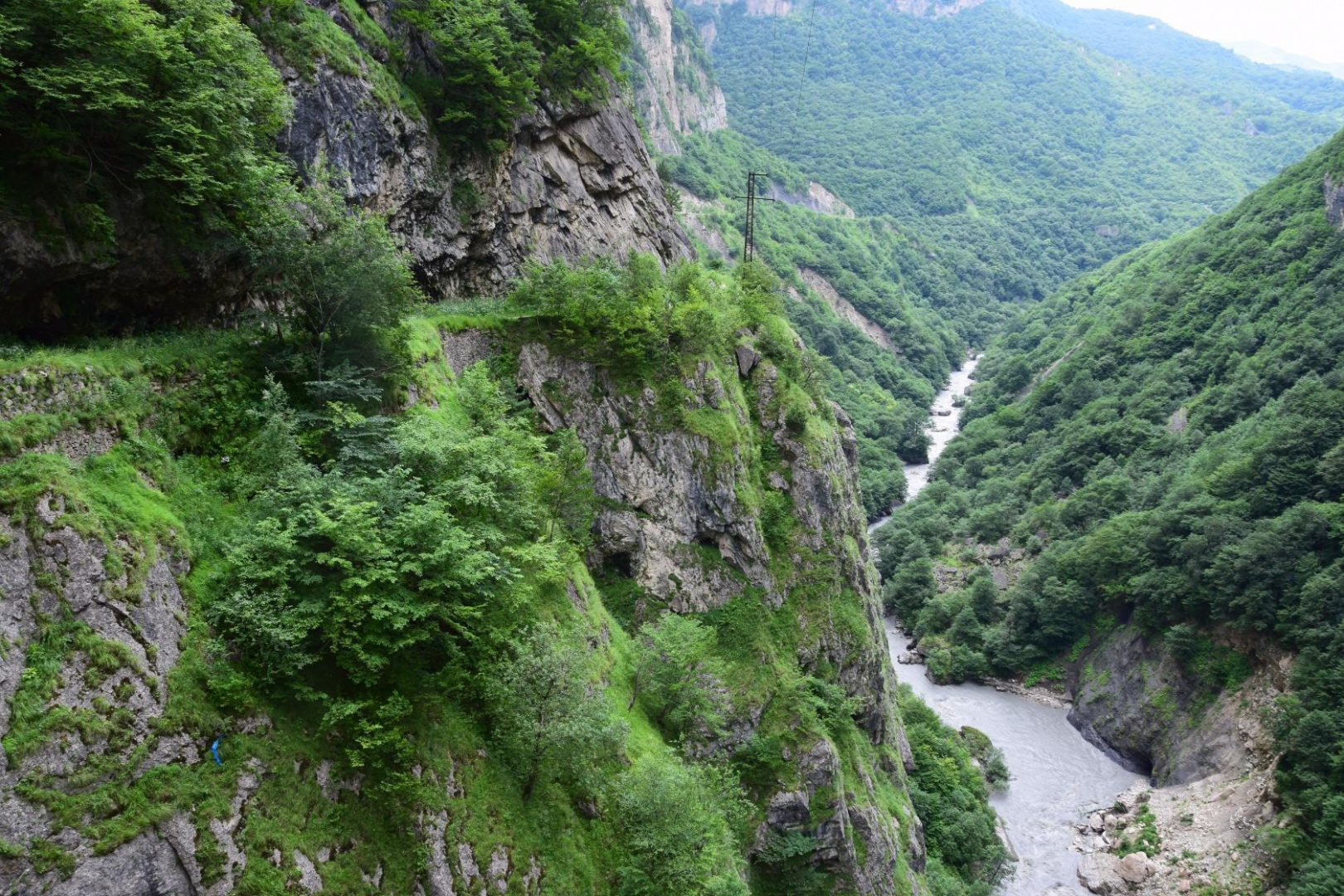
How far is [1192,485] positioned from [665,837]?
71.0 metres

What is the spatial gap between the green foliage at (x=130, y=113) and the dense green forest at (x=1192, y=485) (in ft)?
190

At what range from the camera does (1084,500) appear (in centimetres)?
8325

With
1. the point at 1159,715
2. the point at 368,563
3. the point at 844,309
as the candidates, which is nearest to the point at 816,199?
the point at 844,309

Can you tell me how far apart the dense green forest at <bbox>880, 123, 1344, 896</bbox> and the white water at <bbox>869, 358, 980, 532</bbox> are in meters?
5.16

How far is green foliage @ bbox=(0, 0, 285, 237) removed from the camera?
14.0 meters

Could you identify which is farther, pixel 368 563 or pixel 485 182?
pixel 485 182

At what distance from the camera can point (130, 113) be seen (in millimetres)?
14938

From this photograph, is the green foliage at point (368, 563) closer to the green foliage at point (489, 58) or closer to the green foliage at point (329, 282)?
the green foliage at point (329, 282)

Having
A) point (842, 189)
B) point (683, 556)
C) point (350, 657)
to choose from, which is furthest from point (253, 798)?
point (842, 189)

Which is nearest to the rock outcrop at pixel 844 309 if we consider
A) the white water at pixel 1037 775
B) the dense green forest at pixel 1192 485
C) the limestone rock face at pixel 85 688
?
the dense green forest at pixel 1192 485

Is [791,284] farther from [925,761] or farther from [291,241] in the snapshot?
[291,241]

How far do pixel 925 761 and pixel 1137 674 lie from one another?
27.4 meters

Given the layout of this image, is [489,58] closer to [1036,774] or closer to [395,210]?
[395,210]

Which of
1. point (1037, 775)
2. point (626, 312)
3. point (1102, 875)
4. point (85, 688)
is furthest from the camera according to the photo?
point (1037, 775)
